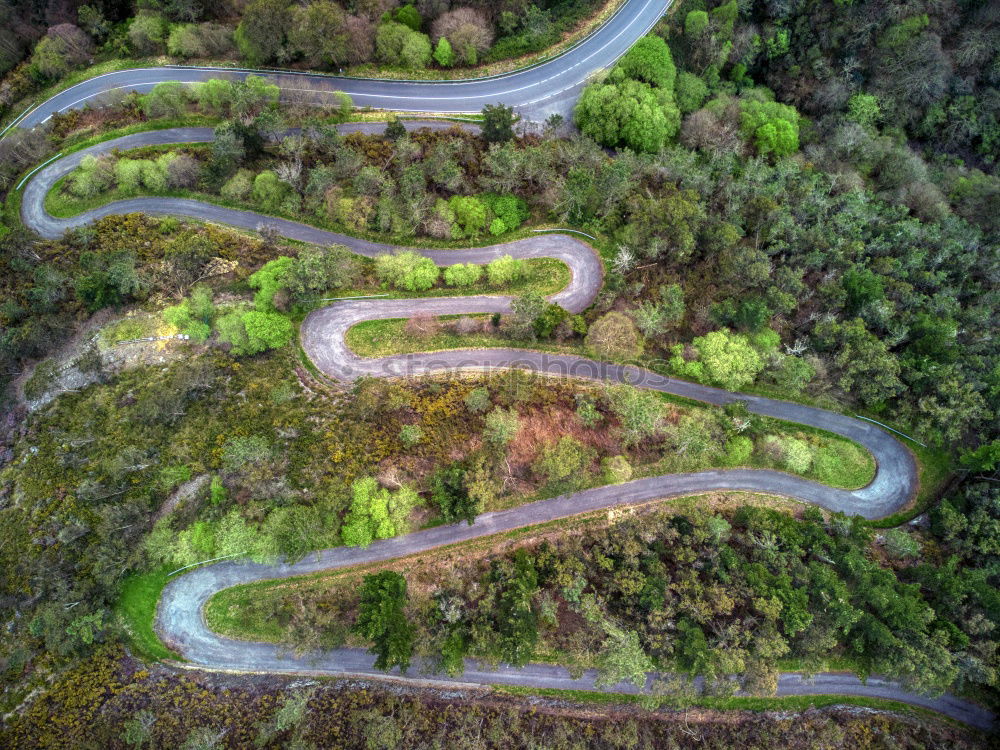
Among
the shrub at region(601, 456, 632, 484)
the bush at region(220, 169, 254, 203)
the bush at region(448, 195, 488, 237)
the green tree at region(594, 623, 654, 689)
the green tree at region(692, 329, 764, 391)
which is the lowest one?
the green tree at region(594, 623, 654, 689)

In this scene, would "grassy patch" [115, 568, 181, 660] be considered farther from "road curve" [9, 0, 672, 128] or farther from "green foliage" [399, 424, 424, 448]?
"road curve" [9, 0, 672, 128]

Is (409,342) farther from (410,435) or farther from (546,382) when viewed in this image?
(546,382)

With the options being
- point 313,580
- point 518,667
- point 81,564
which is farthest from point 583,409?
point 81,564

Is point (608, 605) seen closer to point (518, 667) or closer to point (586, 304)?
point (518, 667)

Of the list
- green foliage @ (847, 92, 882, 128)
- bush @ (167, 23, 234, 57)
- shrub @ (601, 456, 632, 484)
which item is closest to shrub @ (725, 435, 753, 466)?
shrub @ (601, 456, 632, 484)

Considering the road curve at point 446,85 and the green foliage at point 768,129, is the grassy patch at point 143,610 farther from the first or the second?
the green foliage at point 768,129

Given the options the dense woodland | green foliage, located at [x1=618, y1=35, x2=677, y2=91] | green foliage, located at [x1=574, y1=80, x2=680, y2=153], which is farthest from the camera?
green foliage, located at [x1=618, y1=35, x2=677, y2=91]

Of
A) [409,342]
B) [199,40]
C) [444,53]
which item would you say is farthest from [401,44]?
[409,342]

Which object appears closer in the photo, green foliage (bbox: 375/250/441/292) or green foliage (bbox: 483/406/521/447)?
green foliage (bbox: 483/406/521/447)
